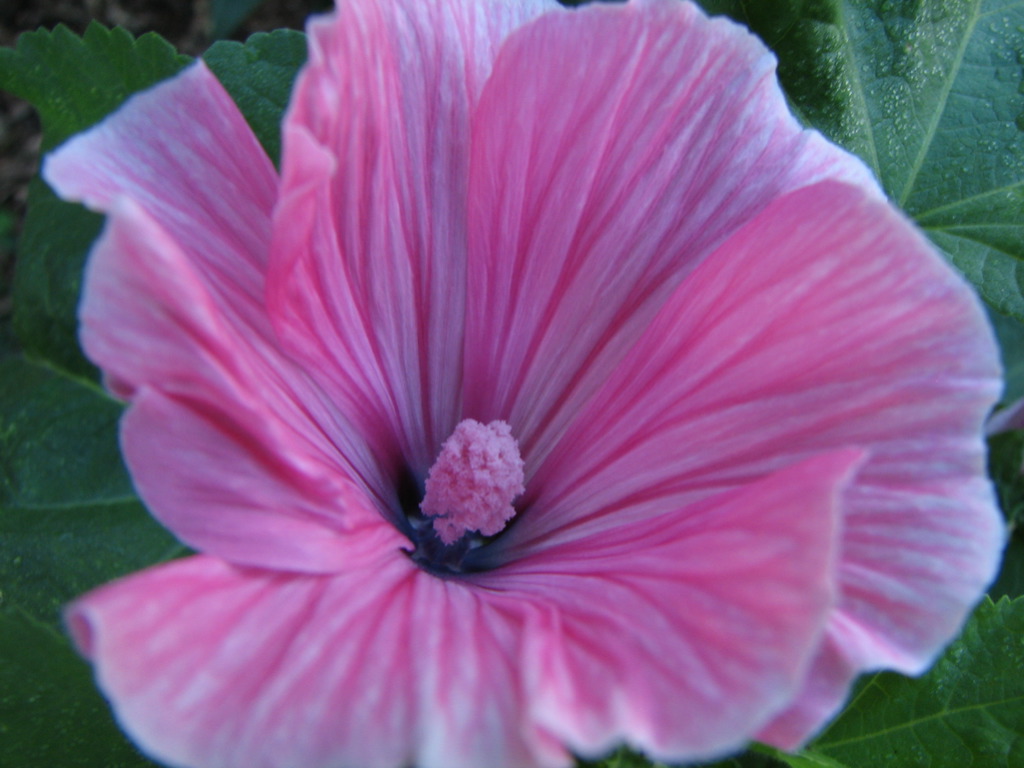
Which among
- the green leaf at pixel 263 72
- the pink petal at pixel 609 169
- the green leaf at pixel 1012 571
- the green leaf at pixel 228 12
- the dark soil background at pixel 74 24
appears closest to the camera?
the pink petal at pixel 609 169

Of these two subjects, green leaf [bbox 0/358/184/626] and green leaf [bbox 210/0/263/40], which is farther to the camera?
green leaf [bbox 210/0/263/40]

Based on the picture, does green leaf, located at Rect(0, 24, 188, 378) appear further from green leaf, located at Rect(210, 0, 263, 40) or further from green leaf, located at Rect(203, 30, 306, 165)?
green leaf, located at Rect(210, 0, 263, 40)

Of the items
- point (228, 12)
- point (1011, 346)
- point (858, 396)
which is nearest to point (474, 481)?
point (858, 396)

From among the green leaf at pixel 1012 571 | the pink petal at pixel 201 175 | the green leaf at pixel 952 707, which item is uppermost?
the pink petal at pixel 201 175

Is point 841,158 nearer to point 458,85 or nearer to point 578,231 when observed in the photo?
point 578,231

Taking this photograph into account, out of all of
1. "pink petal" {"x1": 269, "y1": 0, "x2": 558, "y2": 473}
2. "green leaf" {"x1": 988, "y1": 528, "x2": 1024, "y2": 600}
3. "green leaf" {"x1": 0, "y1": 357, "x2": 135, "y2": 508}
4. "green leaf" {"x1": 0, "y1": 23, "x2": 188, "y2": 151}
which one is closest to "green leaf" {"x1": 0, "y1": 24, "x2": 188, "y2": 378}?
"green leaf" {"x1": 0, "y1": 23, "x2": 188, "y2": 151}

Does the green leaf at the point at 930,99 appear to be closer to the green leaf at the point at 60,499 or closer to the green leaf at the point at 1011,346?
the green leaf at the point at 1011,346

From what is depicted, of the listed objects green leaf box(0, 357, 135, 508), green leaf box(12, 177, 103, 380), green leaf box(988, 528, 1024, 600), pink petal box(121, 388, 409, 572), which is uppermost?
pink petal box(121, 388, 409, 572)

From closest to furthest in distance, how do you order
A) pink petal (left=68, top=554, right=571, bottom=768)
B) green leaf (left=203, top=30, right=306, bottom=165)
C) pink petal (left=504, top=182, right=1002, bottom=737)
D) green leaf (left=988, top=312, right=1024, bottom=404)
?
1. pink petal (left=68, top=554, right=571, bottom=768)
2. pink petal (left=504, top=182, right=1002, bottom=737)
3. green leaf (left=203, top=30, right=306, bottom=165)
4. green leaf (left=988, top=312, right=1024, bottom=404)

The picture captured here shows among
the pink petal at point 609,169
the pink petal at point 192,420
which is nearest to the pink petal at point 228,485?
the pink petal at point 192,420
